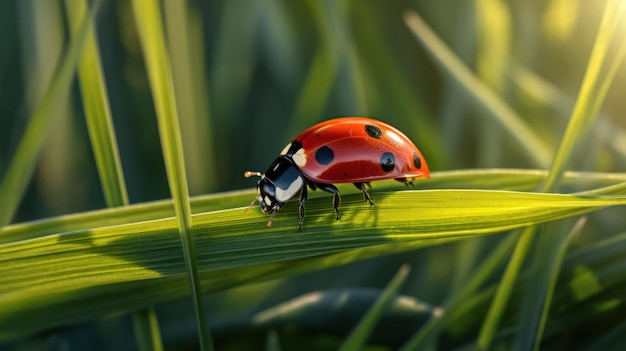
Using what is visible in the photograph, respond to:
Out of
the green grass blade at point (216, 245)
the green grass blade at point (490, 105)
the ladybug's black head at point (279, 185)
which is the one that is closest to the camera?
the green grass blade at point (216, 245)

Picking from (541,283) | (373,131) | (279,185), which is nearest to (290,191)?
(279,185)

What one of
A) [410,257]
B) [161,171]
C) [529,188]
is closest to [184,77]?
[161,171]

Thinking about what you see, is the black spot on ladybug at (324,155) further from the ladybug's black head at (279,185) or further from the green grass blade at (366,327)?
the green grass blade at (366,327)

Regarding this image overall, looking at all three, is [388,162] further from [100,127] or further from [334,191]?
[100,127]

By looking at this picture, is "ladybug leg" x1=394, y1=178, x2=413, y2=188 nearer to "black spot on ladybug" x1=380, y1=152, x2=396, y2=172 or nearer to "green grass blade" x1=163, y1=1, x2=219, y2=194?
"black spot on ladybug" x1=380, y1=152, x2=396, y2=172

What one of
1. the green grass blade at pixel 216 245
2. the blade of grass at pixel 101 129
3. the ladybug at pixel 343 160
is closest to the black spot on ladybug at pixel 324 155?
the ladybug at pixel 343 160

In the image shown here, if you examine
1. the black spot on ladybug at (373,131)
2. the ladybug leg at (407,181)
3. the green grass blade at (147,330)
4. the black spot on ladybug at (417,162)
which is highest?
the black spot on ladybug at (373,131)

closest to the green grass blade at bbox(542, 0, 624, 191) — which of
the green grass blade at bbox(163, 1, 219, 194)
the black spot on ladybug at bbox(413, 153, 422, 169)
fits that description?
the black spot on ladybug at bbox(413, 153, 422, 169)
